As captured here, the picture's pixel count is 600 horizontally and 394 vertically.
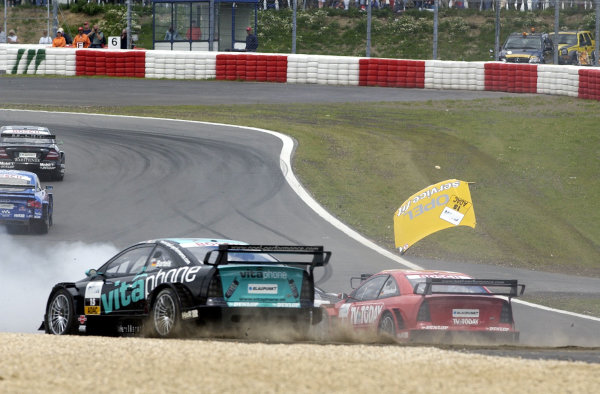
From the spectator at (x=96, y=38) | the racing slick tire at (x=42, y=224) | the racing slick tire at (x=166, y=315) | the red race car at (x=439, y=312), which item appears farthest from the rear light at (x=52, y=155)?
the spectator at (x=96, y=38)

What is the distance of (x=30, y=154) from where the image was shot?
21969mm

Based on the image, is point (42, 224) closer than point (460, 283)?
No

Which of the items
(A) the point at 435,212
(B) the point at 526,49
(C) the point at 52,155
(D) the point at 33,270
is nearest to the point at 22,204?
(D) the point at 33,270

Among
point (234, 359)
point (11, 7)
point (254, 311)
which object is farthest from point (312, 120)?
point (11, 7)

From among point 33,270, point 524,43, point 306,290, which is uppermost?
point 524,43

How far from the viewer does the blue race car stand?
18.0m

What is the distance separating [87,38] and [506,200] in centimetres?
2474

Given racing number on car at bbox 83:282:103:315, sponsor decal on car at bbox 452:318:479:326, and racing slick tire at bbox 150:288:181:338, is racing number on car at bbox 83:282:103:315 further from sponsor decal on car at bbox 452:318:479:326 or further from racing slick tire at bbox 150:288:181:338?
sponsor decal on car at bbox 452:318:479:326

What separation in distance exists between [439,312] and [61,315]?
4.28m

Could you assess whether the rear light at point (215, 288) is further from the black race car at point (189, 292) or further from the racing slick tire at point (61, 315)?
the racing slick tire at point (61, 315)

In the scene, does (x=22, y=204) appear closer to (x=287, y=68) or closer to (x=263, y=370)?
(x=263, y=370)

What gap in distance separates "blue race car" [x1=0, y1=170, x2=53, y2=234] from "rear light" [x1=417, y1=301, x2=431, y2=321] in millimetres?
9206

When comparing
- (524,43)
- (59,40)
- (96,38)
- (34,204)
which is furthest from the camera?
(524,43)

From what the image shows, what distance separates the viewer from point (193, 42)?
45094 millimetres
